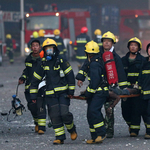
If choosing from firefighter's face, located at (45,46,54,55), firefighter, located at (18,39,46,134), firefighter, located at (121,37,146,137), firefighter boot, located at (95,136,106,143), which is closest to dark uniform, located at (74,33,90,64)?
firefighter, located at (18,39,46,134)

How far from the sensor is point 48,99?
670 cm

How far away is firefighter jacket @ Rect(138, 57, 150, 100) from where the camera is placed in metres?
6.82

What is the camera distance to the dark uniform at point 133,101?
7.05 m

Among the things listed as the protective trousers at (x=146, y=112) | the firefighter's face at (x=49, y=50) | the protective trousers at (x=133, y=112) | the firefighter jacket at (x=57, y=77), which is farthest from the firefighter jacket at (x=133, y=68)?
the firefighter's face at (x=49, y=50)

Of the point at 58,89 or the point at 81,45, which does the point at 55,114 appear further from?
the point at 81,45

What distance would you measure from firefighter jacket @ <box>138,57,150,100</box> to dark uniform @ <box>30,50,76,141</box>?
111 centimetres

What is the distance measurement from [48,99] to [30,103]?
0.99 meters

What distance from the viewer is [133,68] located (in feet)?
23.4

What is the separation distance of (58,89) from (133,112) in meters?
1.36

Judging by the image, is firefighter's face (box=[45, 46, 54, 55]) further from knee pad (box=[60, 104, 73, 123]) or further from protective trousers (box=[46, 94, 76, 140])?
knee pad (box=[60, 104, 73, 123])

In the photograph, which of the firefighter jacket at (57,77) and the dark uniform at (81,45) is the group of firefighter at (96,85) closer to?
the firefighter jacket at (57,77)

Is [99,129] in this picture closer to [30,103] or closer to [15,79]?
[30,103]

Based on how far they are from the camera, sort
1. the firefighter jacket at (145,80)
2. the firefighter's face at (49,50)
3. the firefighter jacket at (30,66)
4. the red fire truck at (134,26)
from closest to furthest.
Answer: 1. the firefighter's face at (49,50)
2. the firefighter jacket at (145,80)
3. the firefighter jacket at (30,66)
4. the red fire truck at (134,26)

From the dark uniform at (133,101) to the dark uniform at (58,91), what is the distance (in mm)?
1042
